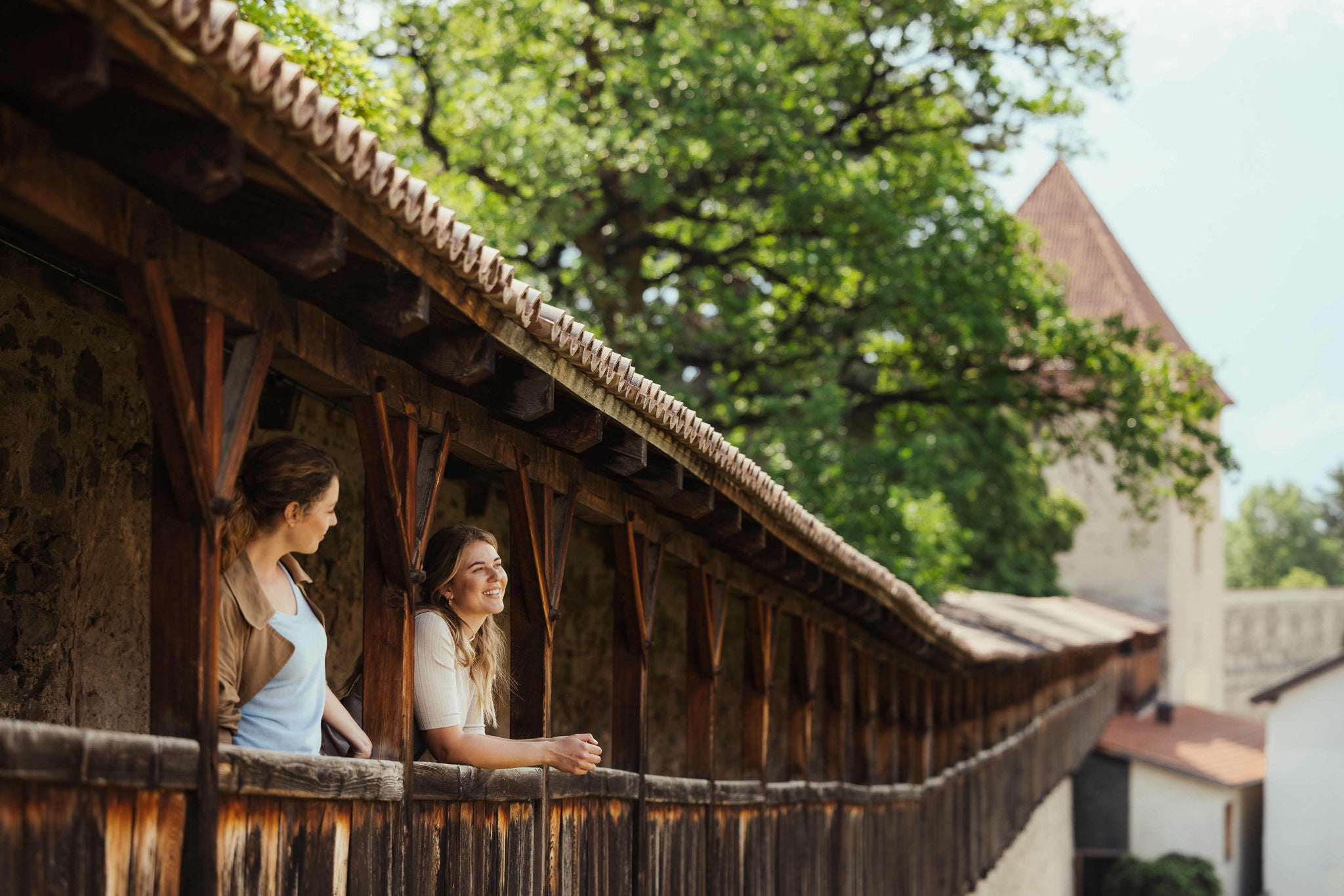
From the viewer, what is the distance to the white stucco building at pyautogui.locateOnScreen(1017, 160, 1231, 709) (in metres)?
34.7

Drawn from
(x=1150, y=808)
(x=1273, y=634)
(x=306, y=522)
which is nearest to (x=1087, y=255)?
(x=1150, y=808)

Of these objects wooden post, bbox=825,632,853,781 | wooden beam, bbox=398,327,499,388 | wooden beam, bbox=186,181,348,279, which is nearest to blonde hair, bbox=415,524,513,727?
wooden beam, bbox=398,327,499,388

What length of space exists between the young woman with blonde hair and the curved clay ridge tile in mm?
692

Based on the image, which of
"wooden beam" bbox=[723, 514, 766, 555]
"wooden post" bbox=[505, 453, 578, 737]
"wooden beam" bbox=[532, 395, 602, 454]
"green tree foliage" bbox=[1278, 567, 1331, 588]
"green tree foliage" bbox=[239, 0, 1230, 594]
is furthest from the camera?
"green tree foliage" bbox=[1278, 567, 1331, 588]

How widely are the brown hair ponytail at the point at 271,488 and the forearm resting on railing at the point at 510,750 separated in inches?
39.8

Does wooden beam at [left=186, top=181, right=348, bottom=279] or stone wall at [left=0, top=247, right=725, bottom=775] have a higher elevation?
wooden beam at [left=186, top=181, right=348, bottom=279]

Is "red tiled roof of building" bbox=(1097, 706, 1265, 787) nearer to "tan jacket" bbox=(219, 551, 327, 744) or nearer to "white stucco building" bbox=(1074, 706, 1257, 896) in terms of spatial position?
"white stucco building" bbox=(1074, 706, 1257, 896)

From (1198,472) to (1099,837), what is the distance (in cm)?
1302

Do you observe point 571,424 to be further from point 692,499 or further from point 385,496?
point 692,499

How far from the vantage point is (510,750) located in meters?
4.25

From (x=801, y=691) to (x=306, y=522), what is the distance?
582cm

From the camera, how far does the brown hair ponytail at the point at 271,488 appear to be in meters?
3.58

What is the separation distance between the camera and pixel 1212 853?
92.3 feet

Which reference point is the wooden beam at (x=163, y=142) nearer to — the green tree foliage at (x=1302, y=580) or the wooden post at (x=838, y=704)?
the wooden post at (x=838, y=704)
